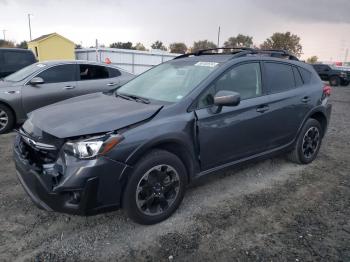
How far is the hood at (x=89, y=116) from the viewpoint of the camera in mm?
2656

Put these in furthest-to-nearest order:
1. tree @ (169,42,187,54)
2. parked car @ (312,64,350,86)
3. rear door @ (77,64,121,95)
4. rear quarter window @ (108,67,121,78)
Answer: tree @ (169,42,187,54) < parked car @ (312,64,350,86) < rear quarter window @ (108,67,121,78) < rear door @ (77,64,121,95)

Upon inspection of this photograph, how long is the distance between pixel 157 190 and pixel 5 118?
461 centimetres

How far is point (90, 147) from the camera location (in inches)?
101

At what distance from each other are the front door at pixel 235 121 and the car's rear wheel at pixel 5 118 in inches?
183

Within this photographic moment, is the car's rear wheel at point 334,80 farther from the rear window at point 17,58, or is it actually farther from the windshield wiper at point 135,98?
the windshield wiper at point 135,98

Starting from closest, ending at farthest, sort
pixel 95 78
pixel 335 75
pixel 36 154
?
pixel 36 154
pixel 95 78
pixel 335 75

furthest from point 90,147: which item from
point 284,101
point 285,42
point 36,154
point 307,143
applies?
point 285,42

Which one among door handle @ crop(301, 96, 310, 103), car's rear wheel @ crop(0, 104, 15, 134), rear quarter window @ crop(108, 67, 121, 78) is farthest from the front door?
car's rear wheel @ crop(0, 104, 15, 134)

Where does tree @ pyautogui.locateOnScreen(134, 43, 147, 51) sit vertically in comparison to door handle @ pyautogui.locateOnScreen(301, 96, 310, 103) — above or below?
above

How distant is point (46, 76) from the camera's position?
21.4 ft

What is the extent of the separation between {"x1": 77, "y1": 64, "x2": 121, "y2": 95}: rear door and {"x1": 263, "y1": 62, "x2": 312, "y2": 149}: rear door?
4.11 meters

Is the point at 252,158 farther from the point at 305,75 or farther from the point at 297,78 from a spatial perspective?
the point at 305,75

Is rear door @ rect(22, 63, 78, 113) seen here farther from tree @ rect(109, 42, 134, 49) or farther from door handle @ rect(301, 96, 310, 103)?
tree @ rect(109, 42, 134, 49)

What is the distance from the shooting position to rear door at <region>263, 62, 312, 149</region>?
3988mm
